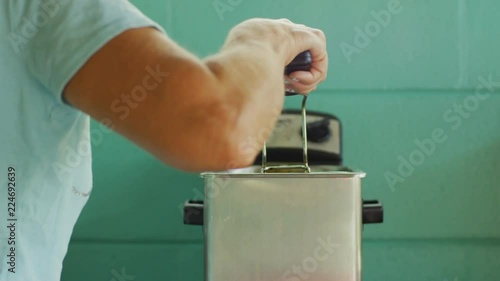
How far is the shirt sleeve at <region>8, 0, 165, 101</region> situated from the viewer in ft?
1.25

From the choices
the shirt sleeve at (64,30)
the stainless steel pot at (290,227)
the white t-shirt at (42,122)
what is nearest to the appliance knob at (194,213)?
the stainless steel pot at (290,227)

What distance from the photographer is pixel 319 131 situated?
963 millimetres

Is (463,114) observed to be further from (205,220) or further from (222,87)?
(222,87)

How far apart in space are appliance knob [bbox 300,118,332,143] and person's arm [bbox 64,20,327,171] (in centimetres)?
52

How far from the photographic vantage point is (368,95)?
1043 mm

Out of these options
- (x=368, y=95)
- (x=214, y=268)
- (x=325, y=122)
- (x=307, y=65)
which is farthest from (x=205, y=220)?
(x=368, y=95)

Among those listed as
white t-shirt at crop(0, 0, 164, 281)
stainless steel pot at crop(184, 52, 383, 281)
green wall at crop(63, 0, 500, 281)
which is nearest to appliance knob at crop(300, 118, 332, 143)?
green wall at crop(63, 0, 500, 281)

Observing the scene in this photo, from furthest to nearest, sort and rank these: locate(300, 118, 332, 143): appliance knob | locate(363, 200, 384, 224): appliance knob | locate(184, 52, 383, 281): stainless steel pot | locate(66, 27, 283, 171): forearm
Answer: locate(300, 118, 332, 143): appliance knob → locate(363, 200, 384, 224): appliance knob → locate(184, 52, 383, 281): stainless steel pot → locate(66, 27, 283, 171): forearm

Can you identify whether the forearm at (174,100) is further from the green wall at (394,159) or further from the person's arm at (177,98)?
the green wall at (394,159)

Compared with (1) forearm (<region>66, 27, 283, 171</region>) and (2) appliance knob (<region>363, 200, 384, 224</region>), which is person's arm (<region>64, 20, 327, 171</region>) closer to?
(1) forearm (<region>66, 27, 283, 171</region>)

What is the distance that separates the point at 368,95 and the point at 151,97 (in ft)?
2.33

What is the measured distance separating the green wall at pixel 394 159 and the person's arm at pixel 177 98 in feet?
2.03

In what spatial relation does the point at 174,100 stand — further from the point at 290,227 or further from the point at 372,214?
the point at 372,214

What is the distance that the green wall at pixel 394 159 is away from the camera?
102cm
